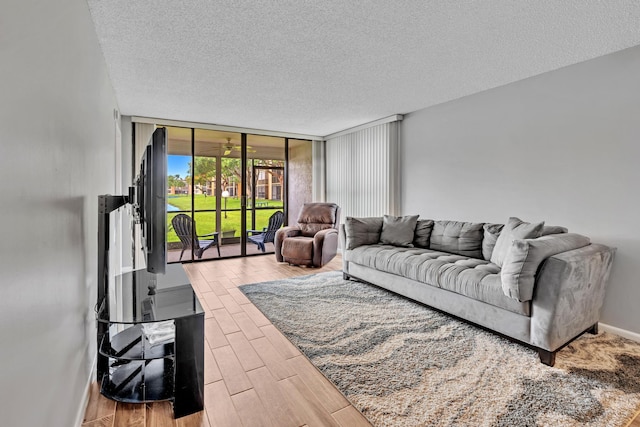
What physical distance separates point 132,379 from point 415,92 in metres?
3.77

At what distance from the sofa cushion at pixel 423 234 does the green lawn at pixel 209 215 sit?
3133 mm

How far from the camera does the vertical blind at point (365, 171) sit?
4.90 meters

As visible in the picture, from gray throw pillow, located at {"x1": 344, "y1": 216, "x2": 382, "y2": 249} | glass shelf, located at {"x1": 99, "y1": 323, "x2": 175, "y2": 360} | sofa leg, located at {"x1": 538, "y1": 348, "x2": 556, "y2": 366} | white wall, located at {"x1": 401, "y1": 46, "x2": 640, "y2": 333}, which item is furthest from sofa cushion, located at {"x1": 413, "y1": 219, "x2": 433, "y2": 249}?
glass shelf, located at {"x1": 99, "y1": 323, "x2": 175, "y2": 360}

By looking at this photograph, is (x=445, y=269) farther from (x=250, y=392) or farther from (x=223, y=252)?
(x=223, y=252)

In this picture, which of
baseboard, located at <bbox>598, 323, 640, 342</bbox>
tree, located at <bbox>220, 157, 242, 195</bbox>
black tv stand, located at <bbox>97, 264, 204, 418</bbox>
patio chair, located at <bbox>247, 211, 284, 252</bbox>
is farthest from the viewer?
patio chair, located at <bbox>247, 211, 284, 252</bbox>

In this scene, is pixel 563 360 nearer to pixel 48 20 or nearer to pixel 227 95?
pixel 48 20

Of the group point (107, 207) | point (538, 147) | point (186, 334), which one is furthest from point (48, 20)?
point (538, 147)

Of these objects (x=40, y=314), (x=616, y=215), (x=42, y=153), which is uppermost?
(x=42, y=153)

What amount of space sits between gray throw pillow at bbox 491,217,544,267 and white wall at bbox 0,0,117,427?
3.00 meters

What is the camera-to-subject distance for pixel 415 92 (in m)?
3.71

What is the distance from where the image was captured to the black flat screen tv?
1.58 m

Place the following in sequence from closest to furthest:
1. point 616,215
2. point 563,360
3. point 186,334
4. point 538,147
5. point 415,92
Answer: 1. point 186,334
2. point 563,360
3. point 616,215
4. point 538,147
5. point 415,92

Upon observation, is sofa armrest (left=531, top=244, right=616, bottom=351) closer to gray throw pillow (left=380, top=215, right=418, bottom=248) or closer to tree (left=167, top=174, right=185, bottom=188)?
gray throw pillow (left=380, top=215, right=418, bottom=248)

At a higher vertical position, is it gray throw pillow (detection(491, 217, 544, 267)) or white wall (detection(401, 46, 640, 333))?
white wall (detection(401, 46, 640, 333))
